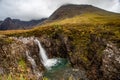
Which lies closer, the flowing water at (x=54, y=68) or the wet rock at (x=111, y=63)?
the flowing water at (x=54, y=68)

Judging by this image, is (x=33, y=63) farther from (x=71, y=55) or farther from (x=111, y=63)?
(x=111, y=63)

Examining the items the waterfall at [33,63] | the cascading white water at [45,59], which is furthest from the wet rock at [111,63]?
the waterfall at [33,63]

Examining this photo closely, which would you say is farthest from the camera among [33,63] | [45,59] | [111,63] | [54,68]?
[45,59]

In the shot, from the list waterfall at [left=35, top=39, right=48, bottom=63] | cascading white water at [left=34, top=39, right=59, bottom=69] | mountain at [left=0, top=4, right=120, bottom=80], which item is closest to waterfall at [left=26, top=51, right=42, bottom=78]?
mountain at [left=0, top=4, right=120, bottom=80]

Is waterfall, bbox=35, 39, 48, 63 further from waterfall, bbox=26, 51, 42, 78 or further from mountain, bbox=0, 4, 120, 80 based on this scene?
waterfall, bbox=26, 51, 42, 78

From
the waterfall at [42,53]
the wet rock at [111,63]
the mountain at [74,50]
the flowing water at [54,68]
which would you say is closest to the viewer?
the flowing water at [54,68]

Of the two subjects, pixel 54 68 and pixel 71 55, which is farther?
pixel 71 55

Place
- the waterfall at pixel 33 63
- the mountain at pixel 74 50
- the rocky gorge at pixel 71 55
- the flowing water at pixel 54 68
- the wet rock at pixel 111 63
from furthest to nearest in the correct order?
the wet rock at pixel 111 63, the waterfall at pixel 33 63, the mountain at pixel 74 50, the flowing water at pixel 54 68, the rocky gorge at pixel 71 55

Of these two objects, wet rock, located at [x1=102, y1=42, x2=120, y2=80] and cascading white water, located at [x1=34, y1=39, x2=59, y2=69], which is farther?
cascading white water, located at [x1=34, y1=39, x2=59, y2=69]

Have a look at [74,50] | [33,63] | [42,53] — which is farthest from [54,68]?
[74,50]

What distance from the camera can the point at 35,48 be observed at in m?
92.5

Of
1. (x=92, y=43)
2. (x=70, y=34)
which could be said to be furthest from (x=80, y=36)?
(x=92, y=43)

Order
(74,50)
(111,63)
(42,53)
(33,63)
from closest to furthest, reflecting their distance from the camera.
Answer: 1. (111,63)
2. (33,63)
3. (42,53)
4. (74,50)

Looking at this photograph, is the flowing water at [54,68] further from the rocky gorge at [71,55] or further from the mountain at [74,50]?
the rocky gorge at [71,55]
